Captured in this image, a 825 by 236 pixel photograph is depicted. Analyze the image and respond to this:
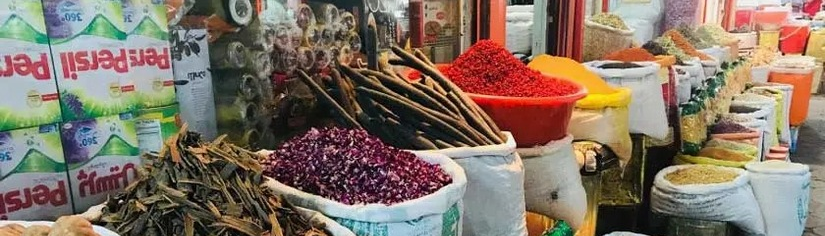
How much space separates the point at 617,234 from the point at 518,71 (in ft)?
3.38

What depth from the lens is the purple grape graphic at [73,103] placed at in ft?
3.03

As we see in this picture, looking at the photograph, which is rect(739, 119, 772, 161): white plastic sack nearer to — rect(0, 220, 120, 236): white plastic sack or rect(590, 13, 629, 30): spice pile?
rect(590, 13, 629, 30): spice pile

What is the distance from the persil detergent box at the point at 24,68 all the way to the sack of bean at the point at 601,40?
9.44ft

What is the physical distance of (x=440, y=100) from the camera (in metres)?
1.49

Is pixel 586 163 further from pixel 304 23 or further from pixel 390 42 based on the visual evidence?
pixel 304 23

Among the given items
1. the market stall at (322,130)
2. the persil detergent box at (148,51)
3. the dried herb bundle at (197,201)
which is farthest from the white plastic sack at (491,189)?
the persil detergent box at (148,51)

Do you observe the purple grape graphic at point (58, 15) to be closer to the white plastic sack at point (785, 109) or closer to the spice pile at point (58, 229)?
the spice pile at point (58, 229)

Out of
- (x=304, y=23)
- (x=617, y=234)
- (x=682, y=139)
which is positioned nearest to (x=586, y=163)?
(x=617, y=234)

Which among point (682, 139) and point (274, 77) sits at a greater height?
point (274, 77)

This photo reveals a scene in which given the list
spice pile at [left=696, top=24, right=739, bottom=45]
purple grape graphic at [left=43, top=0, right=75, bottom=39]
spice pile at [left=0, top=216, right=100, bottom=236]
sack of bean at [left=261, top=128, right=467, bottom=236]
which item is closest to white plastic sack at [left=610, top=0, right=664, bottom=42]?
spice pile at [left=696, top=24, right=739, bottom=45]

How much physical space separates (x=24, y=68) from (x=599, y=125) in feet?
5.83

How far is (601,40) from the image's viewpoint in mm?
3355

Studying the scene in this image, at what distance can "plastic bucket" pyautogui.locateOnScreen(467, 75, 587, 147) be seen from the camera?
1604 mm

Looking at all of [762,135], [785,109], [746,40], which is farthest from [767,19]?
[762,135]
